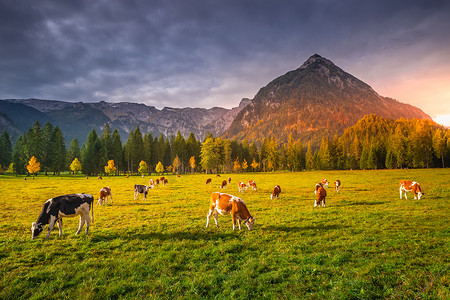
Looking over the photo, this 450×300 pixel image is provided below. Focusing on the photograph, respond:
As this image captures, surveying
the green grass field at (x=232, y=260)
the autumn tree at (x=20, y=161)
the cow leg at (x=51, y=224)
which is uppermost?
the autumn tree at (x=20, y=161)

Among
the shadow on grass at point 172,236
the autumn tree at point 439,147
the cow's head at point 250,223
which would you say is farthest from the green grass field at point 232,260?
the autumn tree at point 439,147

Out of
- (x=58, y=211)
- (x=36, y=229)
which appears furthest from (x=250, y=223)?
(x=36, y=229)

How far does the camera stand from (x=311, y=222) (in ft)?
40.9

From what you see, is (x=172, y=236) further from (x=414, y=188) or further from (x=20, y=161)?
(x=20, y=161)

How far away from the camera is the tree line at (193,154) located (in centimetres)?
7188

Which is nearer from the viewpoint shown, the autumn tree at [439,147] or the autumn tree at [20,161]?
the autumn tree at [20,161]

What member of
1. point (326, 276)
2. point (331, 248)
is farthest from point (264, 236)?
point (326, 276)

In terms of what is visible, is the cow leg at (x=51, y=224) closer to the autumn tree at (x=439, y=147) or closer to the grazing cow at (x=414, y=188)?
the grazing cow at (x=414, y=188)

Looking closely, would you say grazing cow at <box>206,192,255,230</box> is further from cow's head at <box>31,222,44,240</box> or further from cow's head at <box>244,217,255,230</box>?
cow's head at <box>31,222,44,240</box>

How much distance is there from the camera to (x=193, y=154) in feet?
324

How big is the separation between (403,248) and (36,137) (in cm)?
9717

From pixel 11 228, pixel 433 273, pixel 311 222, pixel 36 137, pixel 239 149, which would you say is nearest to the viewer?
pixel 433 273

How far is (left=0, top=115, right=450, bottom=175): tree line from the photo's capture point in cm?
7188

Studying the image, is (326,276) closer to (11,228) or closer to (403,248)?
(403,248)
